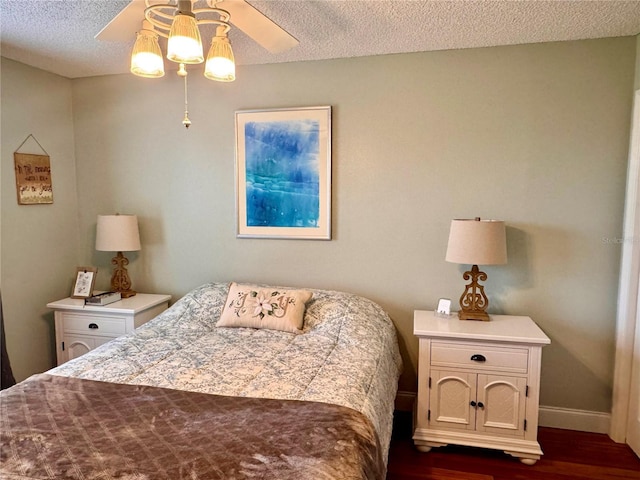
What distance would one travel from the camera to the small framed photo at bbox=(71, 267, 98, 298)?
3.08 m

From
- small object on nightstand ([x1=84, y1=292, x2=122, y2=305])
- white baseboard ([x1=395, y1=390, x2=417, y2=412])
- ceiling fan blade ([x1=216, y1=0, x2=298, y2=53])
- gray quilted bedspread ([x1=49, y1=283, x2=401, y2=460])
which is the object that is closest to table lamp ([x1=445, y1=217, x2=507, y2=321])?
gray quilted bedspread ([x1=49, y1=283, x2=401, y2=460])

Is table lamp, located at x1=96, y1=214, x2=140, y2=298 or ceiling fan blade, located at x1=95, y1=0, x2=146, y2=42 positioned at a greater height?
ceiling fan blade, located at x1=95, y1=0, x2=146, y2=42

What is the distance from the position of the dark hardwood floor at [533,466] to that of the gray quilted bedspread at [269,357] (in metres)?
0.44

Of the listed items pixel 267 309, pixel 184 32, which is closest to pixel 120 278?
pixel 267 309

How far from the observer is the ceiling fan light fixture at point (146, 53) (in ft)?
4.96

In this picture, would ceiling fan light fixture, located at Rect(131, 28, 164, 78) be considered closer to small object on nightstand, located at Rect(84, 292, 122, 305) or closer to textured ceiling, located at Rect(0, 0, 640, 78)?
textured ceiling, located at Rect(0, 0, 640, 78)

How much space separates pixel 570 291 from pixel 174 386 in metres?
2.33

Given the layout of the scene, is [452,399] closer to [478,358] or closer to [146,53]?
[478,358]

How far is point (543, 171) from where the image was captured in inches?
104

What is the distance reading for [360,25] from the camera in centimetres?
233

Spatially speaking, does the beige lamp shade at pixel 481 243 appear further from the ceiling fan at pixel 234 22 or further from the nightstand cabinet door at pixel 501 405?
the ceiling fan at pixel 234 22

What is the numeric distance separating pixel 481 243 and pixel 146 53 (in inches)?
74.6

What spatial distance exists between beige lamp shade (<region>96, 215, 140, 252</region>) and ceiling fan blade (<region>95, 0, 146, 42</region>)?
1614 millimetres

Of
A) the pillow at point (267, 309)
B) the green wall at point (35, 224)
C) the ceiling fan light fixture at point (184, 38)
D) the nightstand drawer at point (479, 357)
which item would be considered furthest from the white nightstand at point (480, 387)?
the green wall at point (35, 224)
